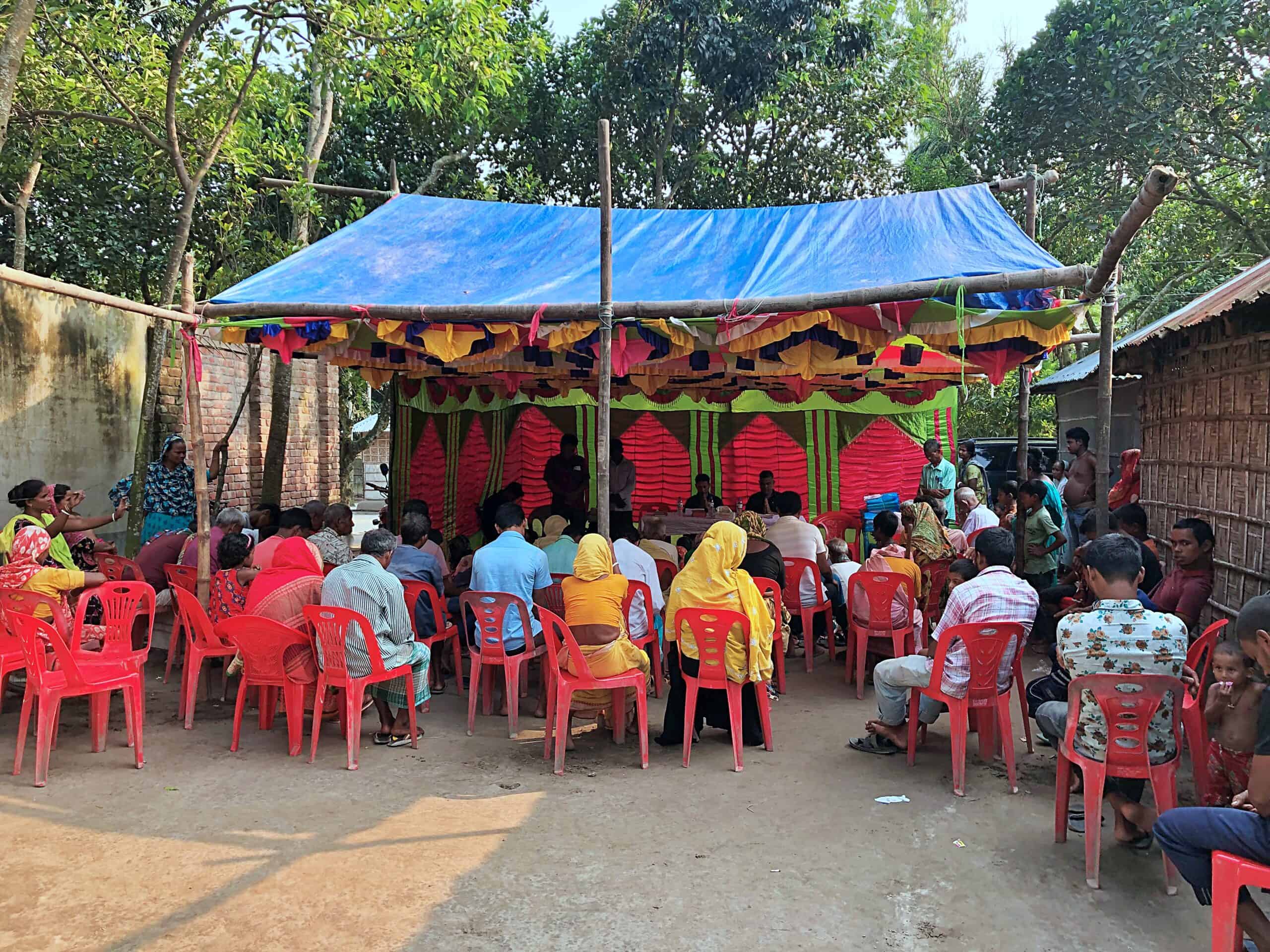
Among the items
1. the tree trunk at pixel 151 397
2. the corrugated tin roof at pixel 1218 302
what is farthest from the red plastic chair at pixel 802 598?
the tree trunk at pixel 151 397

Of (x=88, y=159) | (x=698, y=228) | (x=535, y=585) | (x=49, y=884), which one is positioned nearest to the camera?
(x=49, y=884)

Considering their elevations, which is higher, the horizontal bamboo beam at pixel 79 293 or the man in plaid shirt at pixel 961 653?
the horizontal bamboo beam at pixel 79 293

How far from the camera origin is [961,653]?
4246 mm

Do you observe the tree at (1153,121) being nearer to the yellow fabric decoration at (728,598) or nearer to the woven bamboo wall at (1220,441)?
the woven bamboo wall at (1220,441)

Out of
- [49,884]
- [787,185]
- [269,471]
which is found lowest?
[49,884]

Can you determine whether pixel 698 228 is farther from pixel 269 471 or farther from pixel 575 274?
pixel 269 471

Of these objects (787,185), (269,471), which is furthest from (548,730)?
(787,185)

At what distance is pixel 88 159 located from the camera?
10930 mm

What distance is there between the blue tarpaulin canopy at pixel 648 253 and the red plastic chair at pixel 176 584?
71.1 inches

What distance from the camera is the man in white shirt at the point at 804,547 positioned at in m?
6.38

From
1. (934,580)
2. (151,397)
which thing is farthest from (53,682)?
(934,580)

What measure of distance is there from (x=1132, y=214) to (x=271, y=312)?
15.8ft

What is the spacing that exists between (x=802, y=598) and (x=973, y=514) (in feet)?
6.25

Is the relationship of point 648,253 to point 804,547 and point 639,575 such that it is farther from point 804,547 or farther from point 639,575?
point 639,575
